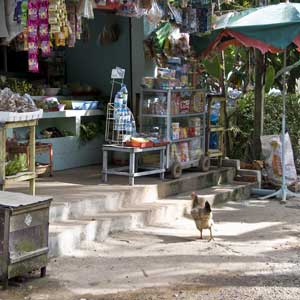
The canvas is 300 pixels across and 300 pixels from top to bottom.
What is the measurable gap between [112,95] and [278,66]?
5618 mm

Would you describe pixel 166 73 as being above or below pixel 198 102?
above

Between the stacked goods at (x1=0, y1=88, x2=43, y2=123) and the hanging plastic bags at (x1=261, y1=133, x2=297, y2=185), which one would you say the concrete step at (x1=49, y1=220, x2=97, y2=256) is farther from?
the hanging plastic bags at (x1=261, y1=133, x2=297, y2=185)

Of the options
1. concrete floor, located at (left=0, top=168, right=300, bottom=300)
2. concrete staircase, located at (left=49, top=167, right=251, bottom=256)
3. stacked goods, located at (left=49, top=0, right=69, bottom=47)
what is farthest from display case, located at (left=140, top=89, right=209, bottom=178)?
stacked goods, located at (left=49, top=0, right=69, bottom=47)

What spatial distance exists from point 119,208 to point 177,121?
219 centimetres

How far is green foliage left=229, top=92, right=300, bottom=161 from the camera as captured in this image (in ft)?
42.5

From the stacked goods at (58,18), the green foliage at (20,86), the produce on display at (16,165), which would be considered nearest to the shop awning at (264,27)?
the stacked goods at (58,18)

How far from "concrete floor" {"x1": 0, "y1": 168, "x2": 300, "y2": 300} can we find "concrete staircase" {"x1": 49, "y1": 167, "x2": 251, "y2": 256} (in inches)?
5.4

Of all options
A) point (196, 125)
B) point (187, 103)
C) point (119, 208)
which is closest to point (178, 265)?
point (119, 208)

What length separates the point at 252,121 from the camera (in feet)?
42.7

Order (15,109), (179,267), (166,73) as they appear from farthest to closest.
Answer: (166,73), (15,109), (179,267)

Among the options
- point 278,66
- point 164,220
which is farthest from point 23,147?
point 278,66

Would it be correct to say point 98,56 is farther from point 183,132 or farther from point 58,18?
point 58,18

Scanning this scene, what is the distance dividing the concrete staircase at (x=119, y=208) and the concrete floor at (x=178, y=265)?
137 millimetres

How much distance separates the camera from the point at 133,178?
8406 millimetres
